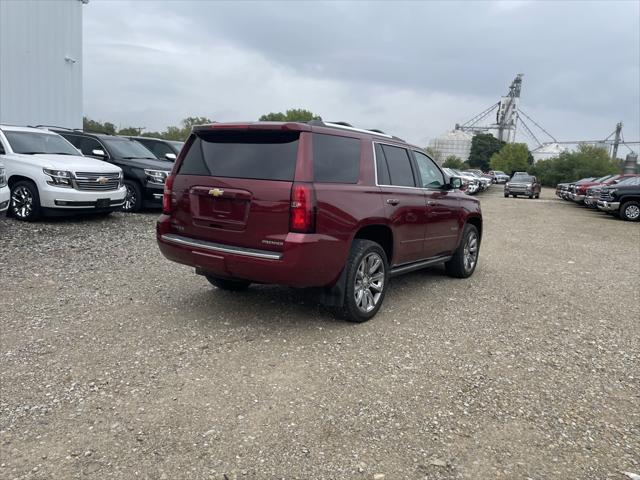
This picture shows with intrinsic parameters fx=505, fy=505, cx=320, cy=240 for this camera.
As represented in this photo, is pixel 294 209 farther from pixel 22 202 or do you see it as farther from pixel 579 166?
pixel 579 166

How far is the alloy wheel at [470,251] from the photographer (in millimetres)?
7371

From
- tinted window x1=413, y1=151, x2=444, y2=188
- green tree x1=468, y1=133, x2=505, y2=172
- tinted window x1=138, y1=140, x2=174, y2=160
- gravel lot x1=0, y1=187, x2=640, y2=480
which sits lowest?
gravel lot x1=0, y1=187, x2=640, y2=480

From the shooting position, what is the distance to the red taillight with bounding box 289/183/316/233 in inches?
167

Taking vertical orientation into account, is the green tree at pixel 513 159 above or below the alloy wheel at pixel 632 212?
above

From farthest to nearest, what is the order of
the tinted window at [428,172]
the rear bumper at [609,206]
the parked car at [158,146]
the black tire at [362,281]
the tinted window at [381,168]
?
the rear bumper at [609,206] → the parked car at [158,146] → the tinted window at [428,172] → the tinted window at [381,168] → the black tire at [362,281]

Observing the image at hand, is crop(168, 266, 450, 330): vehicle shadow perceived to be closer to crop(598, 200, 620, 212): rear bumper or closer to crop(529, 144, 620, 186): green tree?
crop(598, 200, 620, 212): rear bumper

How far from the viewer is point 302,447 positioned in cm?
295

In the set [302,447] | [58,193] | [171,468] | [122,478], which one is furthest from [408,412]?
[58,193]

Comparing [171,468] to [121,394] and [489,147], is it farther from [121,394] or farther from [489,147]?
[489,147]

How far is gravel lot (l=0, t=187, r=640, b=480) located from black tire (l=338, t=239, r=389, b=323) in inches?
6.2

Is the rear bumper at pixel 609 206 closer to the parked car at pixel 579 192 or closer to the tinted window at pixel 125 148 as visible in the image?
the parked car at pixel 579 192

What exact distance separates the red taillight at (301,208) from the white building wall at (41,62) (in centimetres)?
1806

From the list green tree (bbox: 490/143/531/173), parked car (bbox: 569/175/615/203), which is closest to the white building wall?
parked car (bbox: 569/175/615/203)

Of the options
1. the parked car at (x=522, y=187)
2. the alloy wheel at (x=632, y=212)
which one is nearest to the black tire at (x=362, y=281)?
the alloy wheel at (x=632, y=212)
